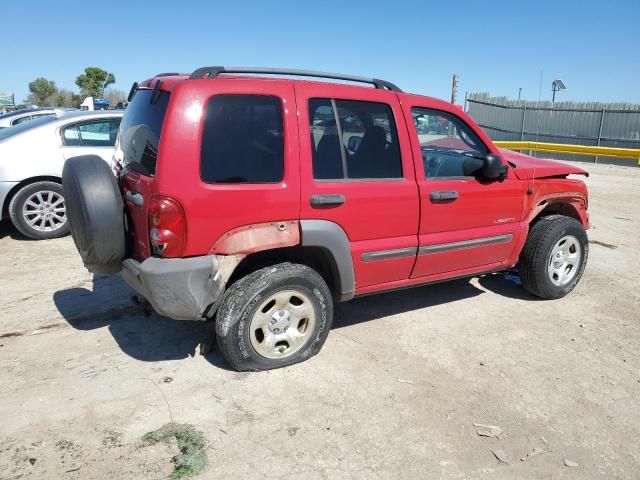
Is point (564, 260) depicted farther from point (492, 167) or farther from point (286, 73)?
point (286, 73)

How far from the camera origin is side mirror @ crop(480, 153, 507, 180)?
3760 mm

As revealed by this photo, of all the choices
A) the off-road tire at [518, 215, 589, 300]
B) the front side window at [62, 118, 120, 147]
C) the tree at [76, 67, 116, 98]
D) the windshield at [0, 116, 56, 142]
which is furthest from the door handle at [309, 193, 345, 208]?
the tree at [76, 67, 116, 98]

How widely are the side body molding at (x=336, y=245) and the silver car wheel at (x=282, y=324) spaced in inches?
11.1

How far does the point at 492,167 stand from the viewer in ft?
12.3

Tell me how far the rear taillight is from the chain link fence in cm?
1902

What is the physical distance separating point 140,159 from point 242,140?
66 cm

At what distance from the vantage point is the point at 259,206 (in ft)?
9.70

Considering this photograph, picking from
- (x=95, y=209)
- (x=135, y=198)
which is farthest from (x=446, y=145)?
(x=95, y=209)

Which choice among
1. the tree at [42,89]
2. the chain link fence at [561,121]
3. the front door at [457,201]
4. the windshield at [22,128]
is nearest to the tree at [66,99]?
the tree at [42,89]

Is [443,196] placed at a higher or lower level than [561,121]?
lower

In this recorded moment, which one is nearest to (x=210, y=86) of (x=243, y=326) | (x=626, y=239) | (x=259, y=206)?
(x=259, y=206)

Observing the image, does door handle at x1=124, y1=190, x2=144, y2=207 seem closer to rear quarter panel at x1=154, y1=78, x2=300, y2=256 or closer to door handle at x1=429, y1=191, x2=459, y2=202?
rear quarter panel at x1=154, y1=78, x2=300, y2=256

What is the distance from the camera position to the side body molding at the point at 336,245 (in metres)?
3.11

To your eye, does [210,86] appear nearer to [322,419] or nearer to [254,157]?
[254,157]
